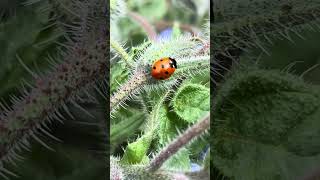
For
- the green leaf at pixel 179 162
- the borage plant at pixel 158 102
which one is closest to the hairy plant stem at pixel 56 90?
the borage plant at pixel 158 102

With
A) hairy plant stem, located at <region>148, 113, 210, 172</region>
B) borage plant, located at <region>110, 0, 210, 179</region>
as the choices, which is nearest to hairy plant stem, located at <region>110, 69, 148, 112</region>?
borage plant, located at <region>110, 0, 210, 179</region>

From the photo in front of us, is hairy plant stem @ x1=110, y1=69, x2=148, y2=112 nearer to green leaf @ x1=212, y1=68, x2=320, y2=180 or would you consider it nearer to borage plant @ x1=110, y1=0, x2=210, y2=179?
borage plant @ x1=110, y1=0, x2=210, y2=179

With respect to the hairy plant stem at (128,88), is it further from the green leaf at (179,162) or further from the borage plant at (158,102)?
the green leaf at (179,162)

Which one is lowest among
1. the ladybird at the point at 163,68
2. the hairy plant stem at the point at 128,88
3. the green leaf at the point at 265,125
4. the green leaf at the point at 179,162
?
the green leaf at the point at 179,162

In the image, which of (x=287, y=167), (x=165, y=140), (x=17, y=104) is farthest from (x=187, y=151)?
(x=17, y=104)

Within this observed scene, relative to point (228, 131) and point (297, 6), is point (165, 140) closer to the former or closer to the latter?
point (228, 131)

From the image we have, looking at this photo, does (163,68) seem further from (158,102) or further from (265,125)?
(265,125)

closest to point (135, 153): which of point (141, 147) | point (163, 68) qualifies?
point (141, 147)
